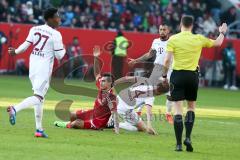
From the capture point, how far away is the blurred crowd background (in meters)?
39.1

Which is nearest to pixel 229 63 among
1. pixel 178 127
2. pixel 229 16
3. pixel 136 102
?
pixel 229 16

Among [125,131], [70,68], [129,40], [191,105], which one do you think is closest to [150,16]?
[129,40]

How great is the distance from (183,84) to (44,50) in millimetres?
2840

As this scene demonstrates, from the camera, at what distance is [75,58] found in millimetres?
37781

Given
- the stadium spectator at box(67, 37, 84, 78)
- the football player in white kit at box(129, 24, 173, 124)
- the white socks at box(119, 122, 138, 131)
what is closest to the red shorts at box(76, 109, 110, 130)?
the white socks at box(119, 122, 138, 131)

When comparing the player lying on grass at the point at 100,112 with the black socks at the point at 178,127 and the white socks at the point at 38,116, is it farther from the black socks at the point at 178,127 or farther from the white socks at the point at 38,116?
the black socks at the point at 178,127

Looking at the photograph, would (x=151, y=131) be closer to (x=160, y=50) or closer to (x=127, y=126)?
(x=127, y=126)

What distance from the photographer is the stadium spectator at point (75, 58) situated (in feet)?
123

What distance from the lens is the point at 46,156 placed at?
12984 mm

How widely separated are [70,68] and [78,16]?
366 cm

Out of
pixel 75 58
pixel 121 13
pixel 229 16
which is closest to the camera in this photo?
pixel 75 58

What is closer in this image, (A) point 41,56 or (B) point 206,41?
(B) point 206,41

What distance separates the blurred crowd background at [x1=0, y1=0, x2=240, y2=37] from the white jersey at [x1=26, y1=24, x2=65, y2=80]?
23.1 meters

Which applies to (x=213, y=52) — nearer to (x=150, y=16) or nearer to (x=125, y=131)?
(x=150, y=16)
